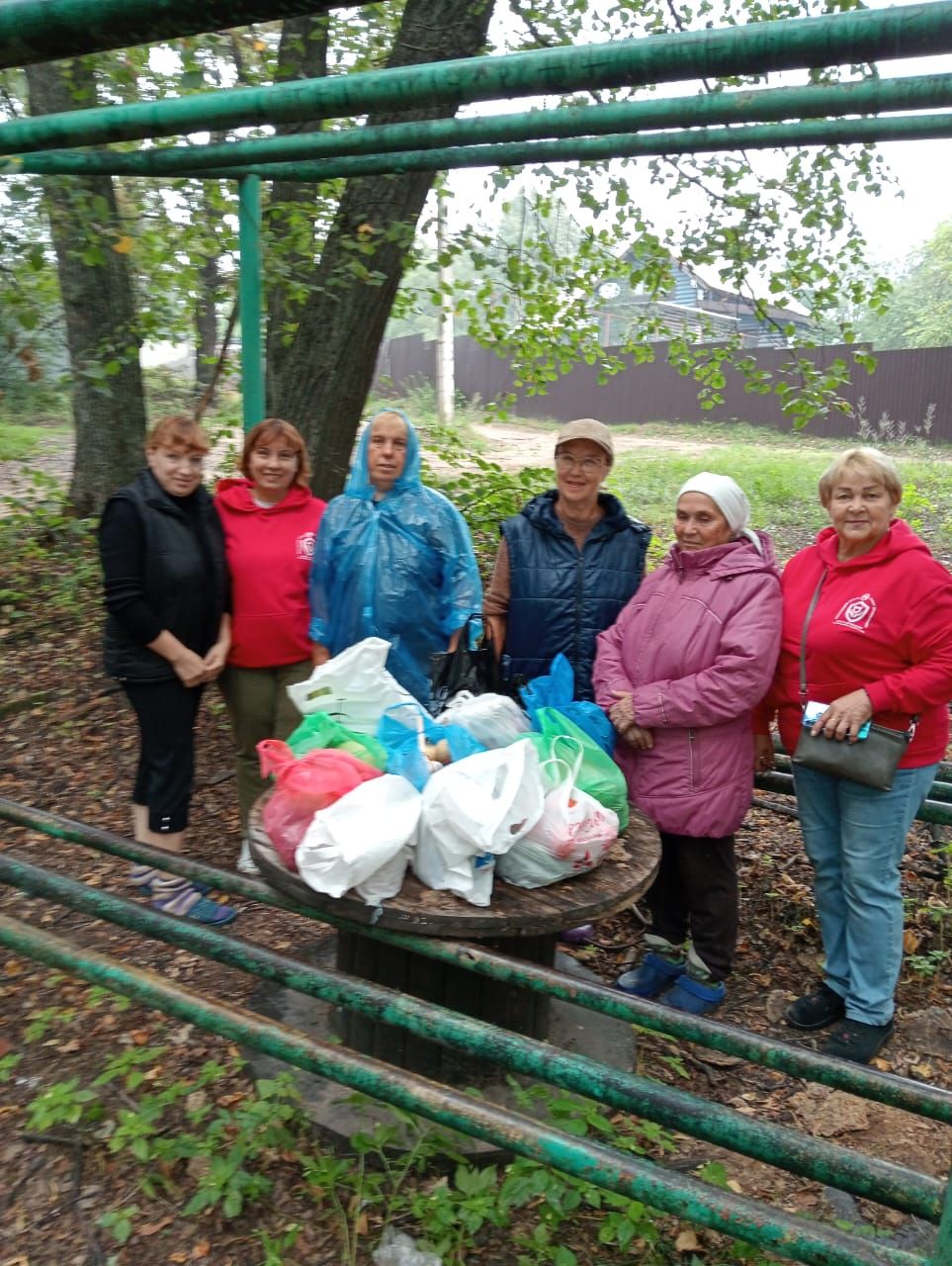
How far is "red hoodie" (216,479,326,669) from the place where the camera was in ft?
11.5

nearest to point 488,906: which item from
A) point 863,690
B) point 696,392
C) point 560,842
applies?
point 560,842

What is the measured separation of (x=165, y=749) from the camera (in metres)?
3.46

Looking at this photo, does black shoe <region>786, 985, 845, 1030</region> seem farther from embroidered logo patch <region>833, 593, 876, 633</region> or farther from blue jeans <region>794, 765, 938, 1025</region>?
embroidered logo patch <region>833, 593, 876, 633</region>

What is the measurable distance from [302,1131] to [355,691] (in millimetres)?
1137

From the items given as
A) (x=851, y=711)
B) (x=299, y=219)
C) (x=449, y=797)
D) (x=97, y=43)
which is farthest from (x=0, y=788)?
(x=97, y=43)

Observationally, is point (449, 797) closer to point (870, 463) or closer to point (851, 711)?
point (851, 711)

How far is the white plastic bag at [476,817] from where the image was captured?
2154 mm

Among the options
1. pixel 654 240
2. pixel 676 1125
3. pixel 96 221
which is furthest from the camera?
pixel 654 240

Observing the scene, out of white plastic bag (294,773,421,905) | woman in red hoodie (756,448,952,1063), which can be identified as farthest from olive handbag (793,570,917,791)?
white plastic bag (294,773,421,905)

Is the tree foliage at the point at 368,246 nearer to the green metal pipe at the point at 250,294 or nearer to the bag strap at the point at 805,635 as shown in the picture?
the green metal pipe at the point at 250,294

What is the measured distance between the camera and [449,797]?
2.19m

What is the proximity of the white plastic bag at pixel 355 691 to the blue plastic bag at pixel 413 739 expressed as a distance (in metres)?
0.10

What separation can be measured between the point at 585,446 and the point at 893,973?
1.81 m

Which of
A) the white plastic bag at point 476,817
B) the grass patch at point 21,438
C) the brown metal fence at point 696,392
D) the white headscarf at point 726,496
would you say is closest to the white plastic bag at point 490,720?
the white plastic bag at point 476,817
